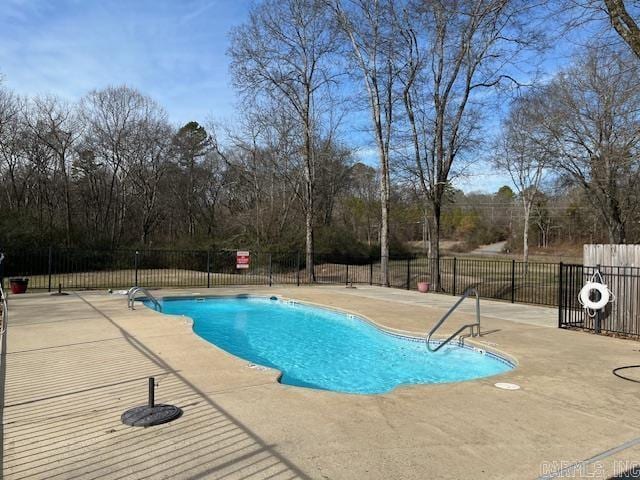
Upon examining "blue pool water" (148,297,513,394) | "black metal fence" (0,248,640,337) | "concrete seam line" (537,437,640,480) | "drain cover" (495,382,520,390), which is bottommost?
"blue pool water" (148,297,513,394)

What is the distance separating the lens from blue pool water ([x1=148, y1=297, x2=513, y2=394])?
7887 millimetres

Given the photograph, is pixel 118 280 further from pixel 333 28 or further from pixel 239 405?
pixel 239 405

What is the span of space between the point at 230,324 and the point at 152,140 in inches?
1164

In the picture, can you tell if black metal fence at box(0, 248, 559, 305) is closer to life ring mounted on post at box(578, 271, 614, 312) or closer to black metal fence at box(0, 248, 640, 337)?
black metal fence at box(0, 248, 640, 337)

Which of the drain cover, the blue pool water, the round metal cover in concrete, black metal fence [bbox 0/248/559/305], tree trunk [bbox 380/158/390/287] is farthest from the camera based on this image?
black metal fence [bbox 0/248/559/305]

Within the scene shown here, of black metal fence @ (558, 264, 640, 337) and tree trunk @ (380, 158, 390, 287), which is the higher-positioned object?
tree trunk @ (380, 158, 390, 287)

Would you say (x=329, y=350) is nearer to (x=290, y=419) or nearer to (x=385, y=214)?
(x=290, y=419)

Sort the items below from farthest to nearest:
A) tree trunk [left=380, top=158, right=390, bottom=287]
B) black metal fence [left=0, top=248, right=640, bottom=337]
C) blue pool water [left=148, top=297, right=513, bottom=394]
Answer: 1. tree trunk [left=380, top=158, right=390, bottom=287]
2. black metal fence [left=0, top=248, right=640, bottom=337]
3. blue pool water [left=148, top=297, right=513, bottom=394]

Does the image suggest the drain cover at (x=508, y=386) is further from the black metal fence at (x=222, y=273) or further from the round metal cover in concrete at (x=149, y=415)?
the black metal fence at (x=222, y=273)

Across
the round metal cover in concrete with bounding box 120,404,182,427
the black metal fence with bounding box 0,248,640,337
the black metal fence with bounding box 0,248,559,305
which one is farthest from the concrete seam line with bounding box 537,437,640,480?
the black metal fence with bounding box 0,248,559,305

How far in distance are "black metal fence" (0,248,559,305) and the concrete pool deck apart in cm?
1213

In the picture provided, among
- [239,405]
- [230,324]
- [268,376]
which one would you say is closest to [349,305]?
[230,324]

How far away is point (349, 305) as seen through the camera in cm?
1369

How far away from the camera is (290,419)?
4.47 meters
